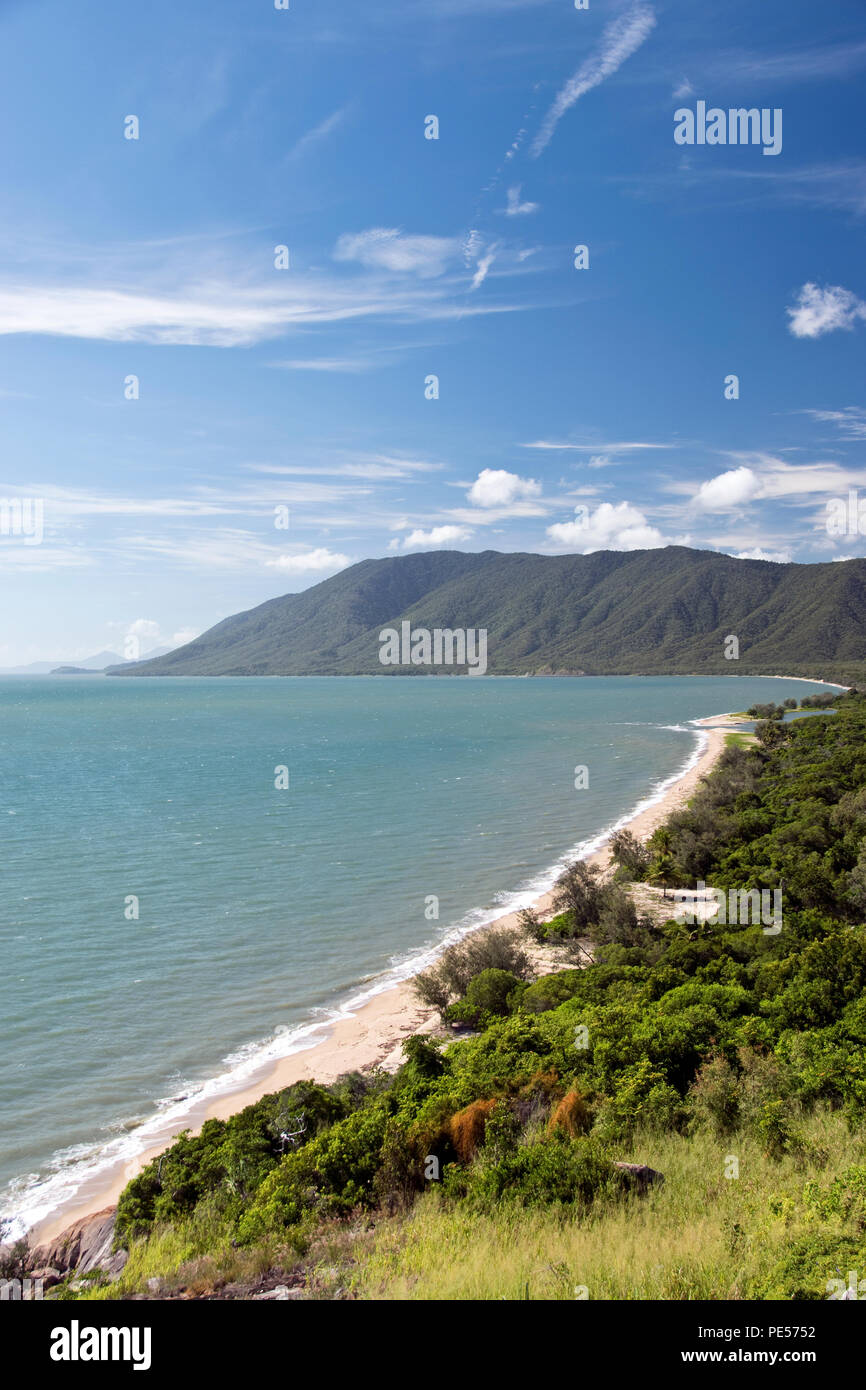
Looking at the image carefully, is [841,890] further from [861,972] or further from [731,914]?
[861,972]

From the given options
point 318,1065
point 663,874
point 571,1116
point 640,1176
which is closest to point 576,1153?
point 640,1176

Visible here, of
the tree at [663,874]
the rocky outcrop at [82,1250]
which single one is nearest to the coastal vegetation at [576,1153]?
the rocky outcrop at [82,1250]

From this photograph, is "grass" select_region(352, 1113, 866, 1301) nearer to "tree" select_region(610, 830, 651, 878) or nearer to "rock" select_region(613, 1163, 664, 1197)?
"rock" select_region(613, 1163, 664, 1197)

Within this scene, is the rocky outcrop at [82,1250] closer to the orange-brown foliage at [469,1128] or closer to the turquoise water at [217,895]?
the turquoise water at [217,895]

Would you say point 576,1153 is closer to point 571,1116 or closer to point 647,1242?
point 571,1116

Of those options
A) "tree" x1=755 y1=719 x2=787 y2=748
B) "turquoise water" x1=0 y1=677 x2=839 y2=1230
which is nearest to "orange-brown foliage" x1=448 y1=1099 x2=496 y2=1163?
"turquoise water" x1=0 y1=677 x2=839 y2=1230
